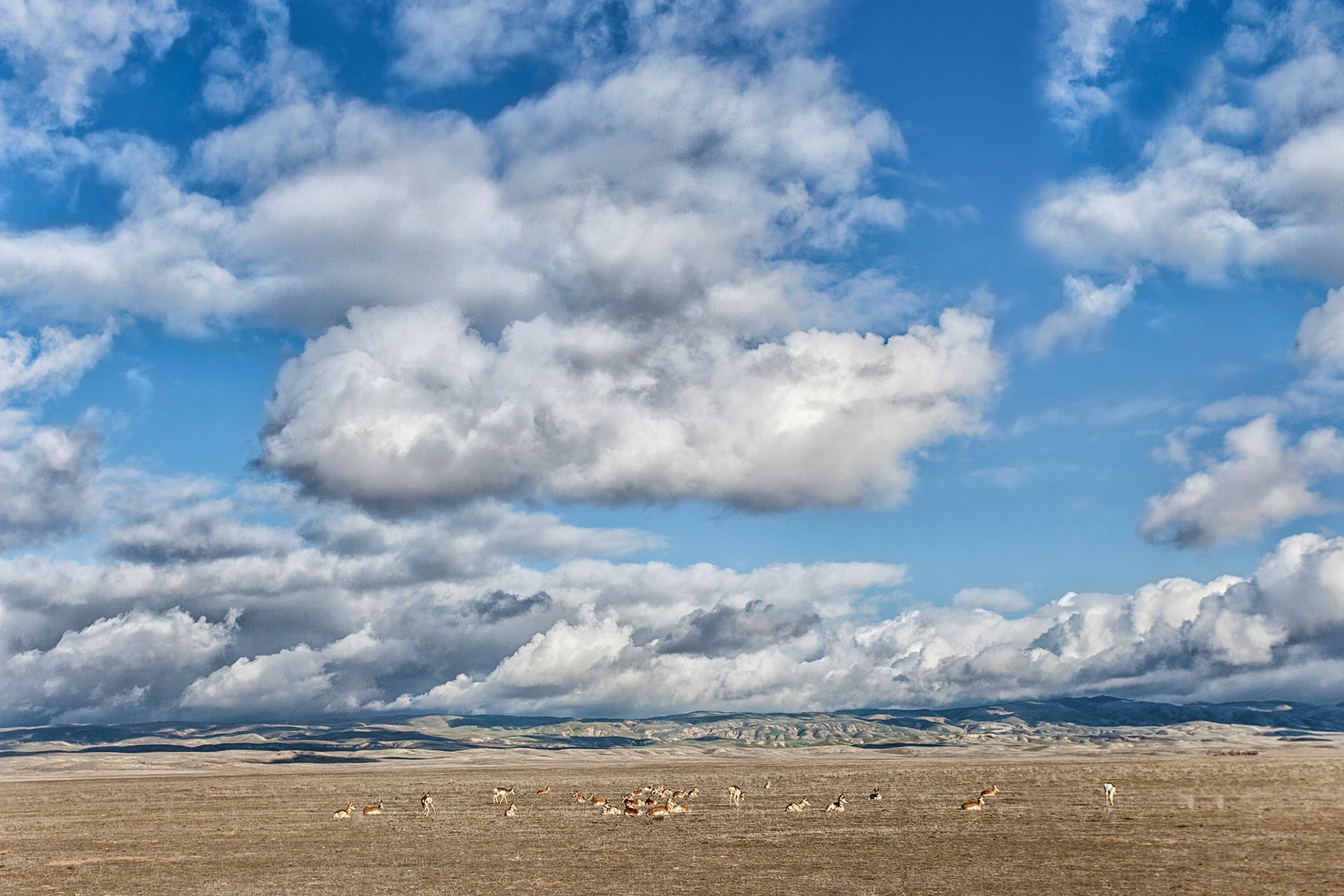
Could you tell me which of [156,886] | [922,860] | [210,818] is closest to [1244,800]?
[922,860]

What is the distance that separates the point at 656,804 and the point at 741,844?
1706 centimetres

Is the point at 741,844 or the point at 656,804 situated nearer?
the point at 741,844

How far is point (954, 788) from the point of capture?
74750 millimetres

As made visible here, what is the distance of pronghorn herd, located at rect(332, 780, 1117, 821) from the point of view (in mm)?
58219

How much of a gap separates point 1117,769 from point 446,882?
255 feet

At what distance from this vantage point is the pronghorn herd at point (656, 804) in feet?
191

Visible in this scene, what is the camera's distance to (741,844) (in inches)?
1809

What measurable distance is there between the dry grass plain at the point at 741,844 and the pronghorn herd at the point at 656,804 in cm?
91

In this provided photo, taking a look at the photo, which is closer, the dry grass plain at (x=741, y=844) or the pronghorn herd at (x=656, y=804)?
the dry grass plain at (x=741, y=844)

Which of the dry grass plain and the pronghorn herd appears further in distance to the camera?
the pronghorn herd

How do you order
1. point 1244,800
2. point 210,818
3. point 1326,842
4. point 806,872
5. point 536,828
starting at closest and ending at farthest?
point 806,872
point 1326,842
point 536,828
point 1244,800
point 210,818

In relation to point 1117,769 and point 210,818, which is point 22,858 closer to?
point 210,818

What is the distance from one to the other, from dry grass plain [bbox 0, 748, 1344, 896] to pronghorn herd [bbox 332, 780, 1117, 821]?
91cm

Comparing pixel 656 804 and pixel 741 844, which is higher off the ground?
pixel 656 804
